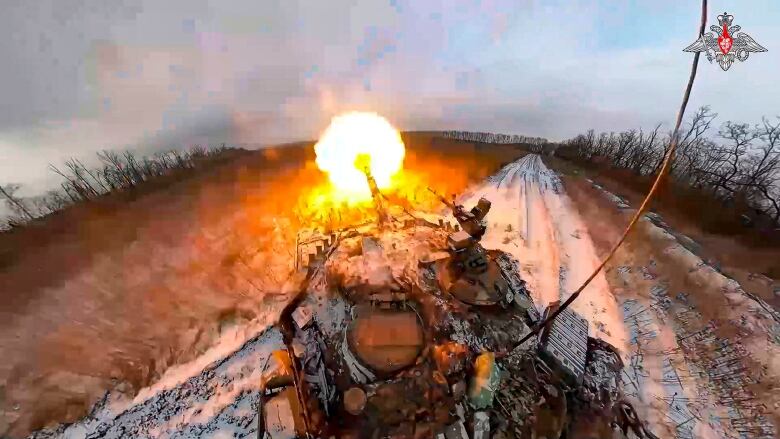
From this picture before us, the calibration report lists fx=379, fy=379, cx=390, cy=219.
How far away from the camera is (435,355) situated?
7379 mm

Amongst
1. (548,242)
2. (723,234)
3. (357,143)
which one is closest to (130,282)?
(357,143)

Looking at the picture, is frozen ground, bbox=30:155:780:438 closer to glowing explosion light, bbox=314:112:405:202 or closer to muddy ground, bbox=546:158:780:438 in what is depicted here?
muddy ground, bbox=546:158:780:438

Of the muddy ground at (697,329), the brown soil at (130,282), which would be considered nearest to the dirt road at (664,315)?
the muddy ground at (697,329)

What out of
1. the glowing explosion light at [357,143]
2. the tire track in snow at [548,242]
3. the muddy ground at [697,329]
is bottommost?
the muddy ground at [697,329]

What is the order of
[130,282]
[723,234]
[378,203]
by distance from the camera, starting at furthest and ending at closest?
[723,234], [130,282], [378,203]

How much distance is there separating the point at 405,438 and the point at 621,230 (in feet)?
67.4

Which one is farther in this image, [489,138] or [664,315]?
[489,138]

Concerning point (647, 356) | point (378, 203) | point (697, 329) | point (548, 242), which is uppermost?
point (378, 203)

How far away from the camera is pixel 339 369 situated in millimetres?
7957

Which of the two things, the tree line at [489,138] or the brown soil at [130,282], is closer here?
the brown soil at [130,282]

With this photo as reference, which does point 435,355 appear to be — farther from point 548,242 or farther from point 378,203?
point 548,242

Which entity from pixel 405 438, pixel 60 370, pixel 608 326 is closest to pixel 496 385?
pixel 405 438

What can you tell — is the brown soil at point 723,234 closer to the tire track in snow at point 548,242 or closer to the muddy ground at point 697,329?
the muddy ground at point 697,329

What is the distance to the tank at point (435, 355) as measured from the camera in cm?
701
